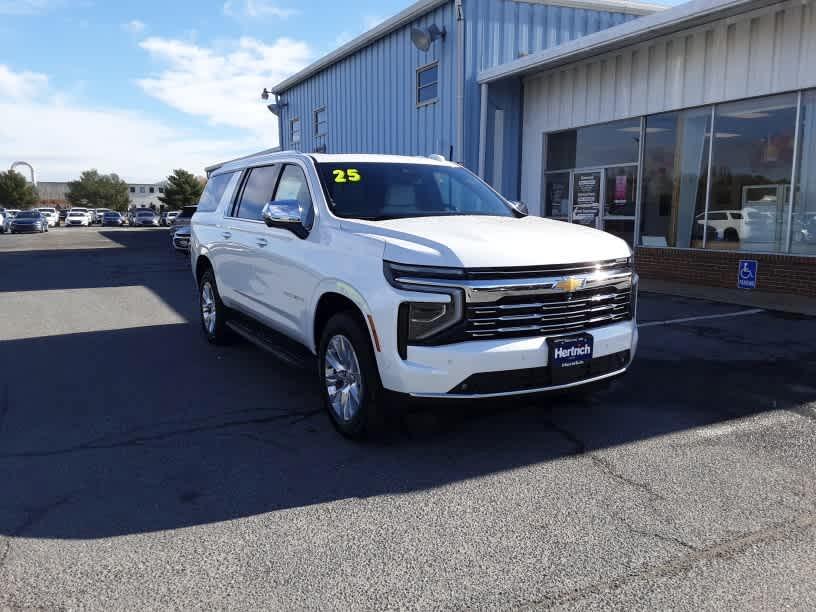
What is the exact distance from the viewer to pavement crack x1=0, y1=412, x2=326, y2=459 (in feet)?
14.0

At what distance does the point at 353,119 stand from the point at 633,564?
20.0m

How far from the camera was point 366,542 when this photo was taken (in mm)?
3145

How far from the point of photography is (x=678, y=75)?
12.4m

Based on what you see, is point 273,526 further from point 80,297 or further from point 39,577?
point 80,297

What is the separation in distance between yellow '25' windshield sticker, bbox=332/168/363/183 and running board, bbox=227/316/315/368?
4.38ft

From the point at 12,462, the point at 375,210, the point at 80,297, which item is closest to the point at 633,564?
the point at 375,210

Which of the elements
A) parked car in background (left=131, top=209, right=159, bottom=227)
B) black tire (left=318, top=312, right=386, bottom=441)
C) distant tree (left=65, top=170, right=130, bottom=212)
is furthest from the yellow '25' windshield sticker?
distant tree (left=65, top=170, right=130, bottom=212)

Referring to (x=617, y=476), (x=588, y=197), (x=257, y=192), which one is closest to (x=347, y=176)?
(x=257, y=192)

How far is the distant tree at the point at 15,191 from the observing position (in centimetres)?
8431

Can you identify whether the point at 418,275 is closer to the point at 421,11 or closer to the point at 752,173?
the point at 752,173

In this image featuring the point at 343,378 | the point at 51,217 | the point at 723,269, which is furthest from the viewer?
the point at 51,217

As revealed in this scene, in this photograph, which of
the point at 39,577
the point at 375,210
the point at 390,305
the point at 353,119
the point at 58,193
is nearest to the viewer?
the point at 39,577

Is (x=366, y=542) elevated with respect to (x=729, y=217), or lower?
lower

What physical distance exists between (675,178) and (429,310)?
1071cm
